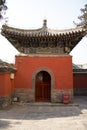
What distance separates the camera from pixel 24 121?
866cm

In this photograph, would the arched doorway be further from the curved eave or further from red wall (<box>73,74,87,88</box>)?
red wall (<box>73,74,87,88</box>)

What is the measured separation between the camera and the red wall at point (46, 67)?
13750 millimetres

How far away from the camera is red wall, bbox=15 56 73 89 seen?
541 inches

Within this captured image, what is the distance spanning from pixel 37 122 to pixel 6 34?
674 cm

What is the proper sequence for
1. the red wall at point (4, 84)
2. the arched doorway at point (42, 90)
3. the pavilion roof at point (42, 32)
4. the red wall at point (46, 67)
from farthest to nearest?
the arched doorway at point (42, 90)
the red wall at point (46, 67)
the pavilion roof at point (42, 32)
the red wall at point (4, 84)

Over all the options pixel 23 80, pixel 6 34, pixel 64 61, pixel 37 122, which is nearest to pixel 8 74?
pixel 23 80

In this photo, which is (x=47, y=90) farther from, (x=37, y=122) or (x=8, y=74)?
(x=37, y=122)

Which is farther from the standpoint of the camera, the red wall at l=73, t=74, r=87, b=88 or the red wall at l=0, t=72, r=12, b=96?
the red wall at l=73, t=74, r=87, b=88

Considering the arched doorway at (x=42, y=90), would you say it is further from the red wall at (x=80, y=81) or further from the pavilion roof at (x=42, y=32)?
the red wall at (x=80, y=81)

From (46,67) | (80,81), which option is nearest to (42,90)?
(46,67)

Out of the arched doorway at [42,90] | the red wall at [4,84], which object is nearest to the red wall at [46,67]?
the arched doorway at [42,90]

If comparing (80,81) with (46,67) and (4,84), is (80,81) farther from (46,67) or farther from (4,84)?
(4,84)

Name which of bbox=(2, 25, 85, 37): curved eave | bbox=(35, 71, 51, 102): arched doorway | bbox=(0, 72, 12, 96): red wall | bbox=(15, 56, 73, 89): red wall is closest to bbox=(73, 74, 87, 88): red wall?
bbox=(35, 71, 51, 102): arched doorway

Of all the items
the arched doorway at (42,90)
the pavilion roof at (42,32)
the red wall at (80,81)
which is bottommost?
the arched doorway at (42,90)
